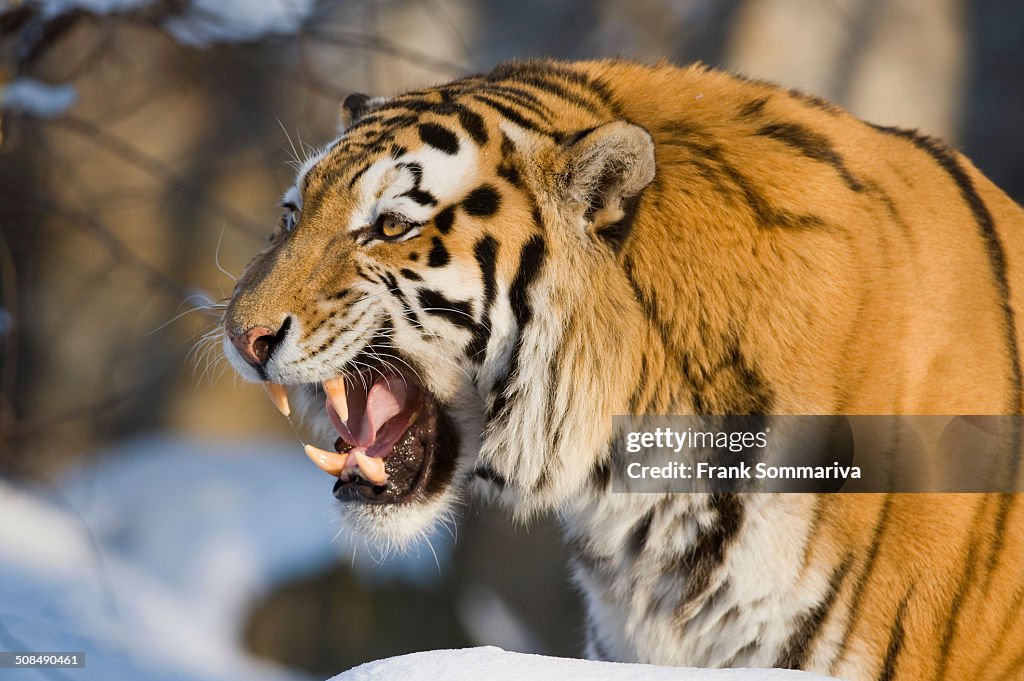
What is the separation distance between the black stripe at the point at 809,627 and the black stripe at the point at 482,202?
570 millimetres

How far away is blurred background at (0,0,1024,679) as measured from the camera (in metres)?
2.56

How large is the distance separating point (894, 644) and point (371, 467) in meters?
0.65

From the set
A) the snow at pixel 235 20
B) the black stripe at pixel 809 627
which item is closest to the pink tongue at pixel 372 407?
the black stripe at pixel 809 627

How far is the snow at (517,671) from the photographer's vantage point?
896 mm

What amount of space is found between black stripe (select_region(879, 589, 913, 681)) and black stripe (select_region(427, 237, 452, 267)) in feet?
2.13

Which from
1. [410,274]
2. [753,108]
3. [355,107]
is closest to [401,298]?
[410,274]

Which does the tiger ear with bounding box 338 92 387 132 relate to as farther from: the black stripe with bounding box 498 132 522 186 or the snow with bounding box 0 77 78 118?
the snow with bounding box 0 77 78 118

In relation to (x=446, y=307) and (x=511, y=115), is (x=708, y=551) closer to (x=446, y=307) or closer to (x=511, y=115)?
(x=446, y=307)

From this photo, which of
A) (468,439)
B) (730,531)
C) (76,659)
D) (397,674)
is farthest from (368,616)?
(397,674)

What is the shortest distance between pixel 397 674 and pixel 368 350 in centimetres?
44

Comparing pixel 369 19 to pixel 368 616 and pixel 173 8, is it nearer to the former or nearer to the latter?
pixel 173 8

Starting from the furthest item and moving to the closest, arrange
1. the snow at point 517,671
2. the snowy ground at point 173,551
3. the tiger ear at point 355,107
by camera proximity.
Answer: the snowy ground at point 173,551
the tiger ear at point 355,107
the snow at point 517,671

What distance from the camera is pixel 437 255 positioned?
119 centimetres

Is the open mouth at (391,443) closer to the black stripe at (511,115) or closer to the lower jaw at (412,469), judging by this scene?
the lower jaw at (412,469)
